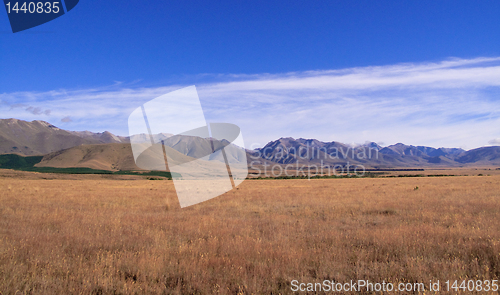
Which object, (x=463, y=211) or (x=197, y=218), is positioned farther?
(x=463, y=211)

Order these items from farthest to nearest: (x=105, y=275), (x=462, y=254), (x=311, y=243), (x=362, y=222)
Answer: (x=362, y=222), (x=311, y=243), (x=462, y=254), (x=105, y=275)

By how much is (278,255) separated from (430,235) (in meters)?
4.90

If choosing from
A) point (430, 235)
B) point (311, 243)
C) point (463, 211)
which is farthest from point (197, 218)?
point (463, 211)

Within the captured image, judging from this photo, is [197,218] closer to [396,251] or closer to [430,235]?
[396,251]

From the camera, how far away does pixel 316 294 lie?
Answer: 15.6 ft

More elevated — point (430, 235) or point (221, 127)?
point (221, 127)

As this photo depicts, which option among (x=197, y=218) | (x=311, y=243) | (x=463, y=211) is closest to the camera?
(x=311, y=243)

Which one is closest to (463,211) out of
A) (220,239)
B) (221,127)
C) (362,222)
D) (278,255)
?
(362,222)

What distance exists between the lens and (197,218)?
11.2m

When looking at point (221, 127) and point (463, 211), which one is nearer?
point (463, 211)

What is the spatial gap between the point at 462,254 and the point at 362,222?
4028 millimetres

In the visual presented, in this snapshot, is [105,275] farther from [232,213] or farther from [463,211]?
[463,211]

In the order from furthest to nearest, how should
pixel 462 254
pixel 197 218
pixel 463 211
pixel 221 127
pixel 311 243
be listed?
pixel 221 127
pixel 463 211
pixel 197 218
pixel 311 243
pixel 462 254

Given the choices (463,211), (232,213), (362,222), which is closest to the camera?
(362,222)
